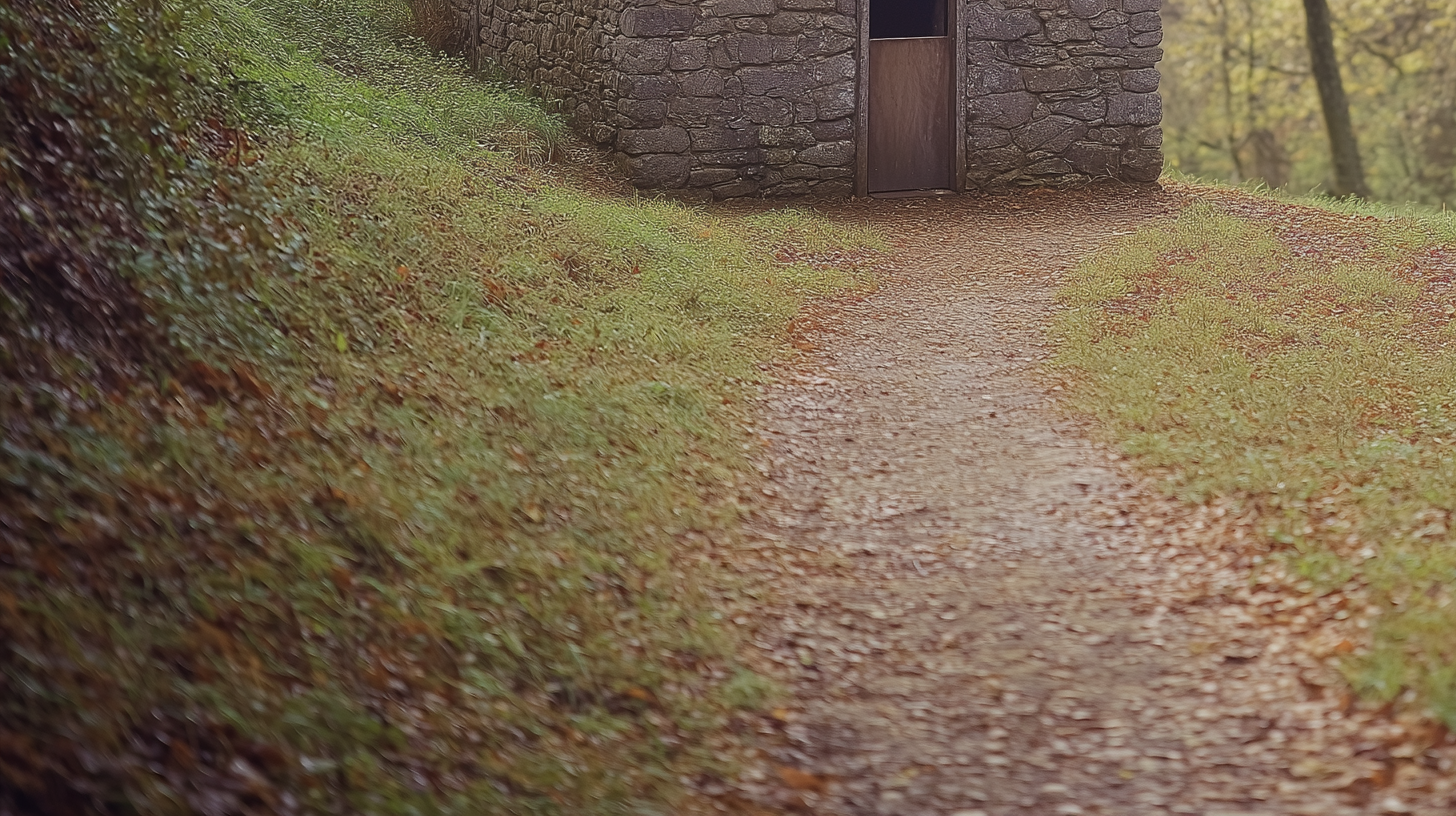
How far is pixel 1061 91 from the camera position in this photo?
464 inches

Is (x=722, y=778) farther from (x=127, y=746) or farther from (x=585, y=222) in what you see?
(x=585, y=222)

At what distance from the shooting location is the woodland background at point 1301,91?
19766 millimetres

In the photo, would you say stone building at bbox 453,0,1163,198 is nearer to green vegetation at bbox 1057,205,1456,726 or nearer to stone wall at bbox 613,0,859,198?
stone wall at bbox 613,0,859,198

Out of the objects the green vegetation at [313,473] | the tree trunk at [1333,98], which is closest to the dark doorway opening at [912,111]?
the green vegetation at [313,473]

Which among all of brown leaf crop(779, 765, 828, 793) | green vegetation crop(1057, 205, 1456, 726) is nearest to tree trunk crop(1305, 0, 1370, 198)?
green vegetation crop(1057, 205, 1456, 726)

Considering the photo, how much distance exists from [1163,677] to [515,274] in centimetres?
428

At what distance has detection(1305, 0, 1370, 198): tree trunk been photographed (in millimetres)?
16188

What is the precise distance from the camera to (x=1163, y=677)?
3.99 meters

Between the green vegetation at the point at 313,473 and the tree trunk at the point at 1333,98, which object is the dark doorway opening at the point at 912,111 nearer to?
the green vegetation at the point at 313,473

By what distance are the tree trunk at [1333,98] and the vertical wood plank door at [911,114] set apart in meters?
7.27

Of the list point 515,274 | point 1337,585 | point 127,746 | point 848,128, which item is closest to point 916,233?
point 848,128

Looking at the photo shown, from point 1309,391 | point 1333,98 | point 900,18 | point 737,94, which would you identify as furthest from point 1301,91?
point 1309,391

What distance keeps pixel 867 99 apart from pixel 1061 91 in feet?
6.33

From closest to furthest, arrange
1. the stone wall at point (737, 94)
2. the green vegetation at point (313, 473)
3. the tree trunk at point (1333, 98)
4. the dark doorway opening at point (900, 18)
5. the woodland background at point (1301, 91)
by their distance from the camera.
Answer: the green vegetation at point (313, 473)
the stone wall at point (737, 94)
the dark doorway opening at point (900, 18)
the tree trunk at point (1333, 98)
the woodland background at point (1301, 91)
